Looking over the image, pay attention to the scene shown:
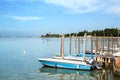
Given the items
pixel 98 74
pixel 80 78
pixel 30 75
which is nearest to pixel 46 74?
pixel 30 75

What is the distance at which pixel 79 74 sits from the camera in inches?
1252

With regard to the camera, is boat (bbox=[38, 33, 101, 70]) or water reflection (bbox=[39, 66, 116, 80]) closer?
water reflection (bbox=[39, 66, 116, 80])

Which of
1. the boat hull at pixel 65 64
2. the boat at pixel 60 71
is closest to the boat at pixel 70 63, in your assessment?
the boat hull at pixel 65 64

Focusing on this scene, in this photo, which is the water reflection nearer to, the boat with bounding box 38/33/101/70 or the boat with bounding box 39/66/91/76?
the boat with bounding box 39/66/91/76

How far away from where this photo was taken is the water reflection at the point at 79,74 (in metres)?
29.7

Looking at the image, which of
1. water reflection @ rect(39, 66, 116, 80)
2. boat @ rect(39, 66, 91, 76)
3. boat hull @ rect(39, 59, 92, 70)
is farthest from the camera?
boat hull @ rect(39, 59, 92, 70)

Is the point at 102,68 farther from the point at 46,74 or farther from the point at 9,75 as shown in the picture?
the point at 9,75

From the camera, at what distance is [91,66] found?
32.6 metres

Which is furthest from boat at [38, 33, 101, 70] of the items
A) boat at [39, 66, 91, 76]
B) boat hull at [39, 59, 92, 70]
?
boat at [39, 66, 91, 76]

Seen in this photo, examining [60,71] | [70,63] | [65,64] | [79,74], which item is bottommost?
[79,74]

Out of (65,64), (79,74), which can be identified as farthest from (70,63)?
(79,74)

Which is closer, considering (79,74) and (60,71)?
(79,74)

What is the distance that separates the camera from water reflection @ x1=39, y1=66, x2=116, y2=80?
97.3ft

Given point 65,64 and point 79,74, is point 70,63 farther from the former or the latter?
point 79,74
